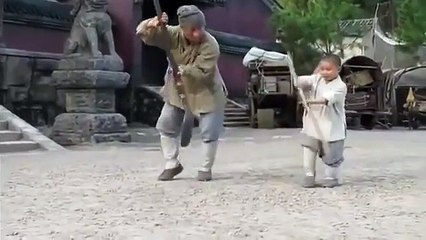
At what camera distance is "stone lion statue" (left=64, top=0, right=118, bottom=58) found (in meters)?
13.0

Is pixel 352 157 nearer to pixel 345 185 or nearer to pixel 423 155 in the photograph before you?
pixel 423 155

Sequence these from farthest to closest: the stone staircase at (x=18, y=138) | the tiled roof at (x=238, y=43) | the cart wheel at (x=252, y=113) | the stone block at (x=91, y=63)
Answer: the tiled roof at (x=238, y=43) → the cart wheel at (x=252, y=113) → the stone block at (x=91, y=63) → the stone staircase at (x=18, y=138)

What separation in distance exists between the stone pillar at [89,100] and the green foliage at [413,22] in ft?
39.1

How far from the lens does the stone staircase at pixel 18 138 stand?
10719 mm

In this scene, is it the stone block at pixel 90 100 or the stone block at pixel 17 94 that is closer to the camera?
the stone block at pixel 90 100

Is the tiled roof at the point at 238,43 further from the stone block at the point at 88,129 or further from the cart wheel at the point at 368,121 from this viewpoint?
the stone block at the point at 88,129

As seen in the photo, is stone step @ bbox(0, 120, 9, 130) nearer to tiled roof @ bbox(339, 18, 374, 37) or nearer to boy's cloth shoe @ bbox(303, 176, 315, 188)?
boy's cloth shoe @ bbox(303, 176, 315, 188)

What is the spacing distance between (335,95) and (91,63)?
22.0 feet

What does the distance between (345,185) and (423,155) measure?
12.9 feet

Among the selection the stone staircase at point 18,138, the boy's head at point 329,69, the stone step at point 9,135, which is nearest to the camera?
the boy's head at point 329,69

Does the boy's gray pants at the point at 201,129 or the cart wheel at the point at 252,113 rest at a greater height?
the boy's gray pants at the point at 201,129

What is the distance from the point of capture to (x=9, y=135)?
11.2m

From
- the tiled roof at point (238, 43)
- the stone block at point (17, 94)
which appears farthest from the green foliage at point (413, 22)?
the stone block at point (17, 94)

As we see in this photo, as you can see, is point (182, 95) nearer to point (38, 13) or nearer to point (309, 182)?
point (309, 182)
